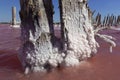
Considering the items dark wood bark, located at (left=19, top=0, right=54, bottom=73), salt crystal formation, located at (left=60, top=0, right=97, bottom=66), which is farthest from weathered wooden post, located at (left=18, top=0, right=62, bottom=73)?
salt crystal formation, located at (left=60, top=0, right=97, bottom=66)

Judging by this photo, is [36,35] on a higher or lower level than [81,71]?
higher

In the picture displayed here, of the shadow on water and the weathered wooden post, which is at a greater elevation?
the weathered wooden post

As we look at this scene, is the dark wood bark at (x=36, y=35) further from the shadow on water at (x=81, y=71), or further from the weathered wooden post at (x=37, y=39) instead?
the shadow on water at (x=81, y=71)

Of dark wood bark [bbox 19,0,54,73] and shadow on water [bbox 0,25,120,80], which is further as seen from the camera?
dark wood bark [bbox 19,0,54,73]

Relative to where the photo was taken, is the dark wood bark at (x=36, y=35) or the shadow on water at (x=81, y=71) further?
the dark wood bark at (x=36, y=35)

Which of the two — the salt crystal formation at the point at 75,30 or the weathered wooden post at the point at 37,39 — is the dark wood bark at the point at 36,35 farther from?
the salt crystal formation at the point at 75,30

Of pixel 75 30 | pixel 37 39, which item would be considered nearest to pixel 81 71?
pixel 75 30

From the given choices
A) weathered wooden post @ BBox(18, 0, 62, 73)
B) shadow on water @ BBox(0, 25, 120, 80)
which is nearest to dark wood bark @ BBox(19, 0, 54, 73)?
weathered wooden post @ BBox(18, 0, 62, 73)

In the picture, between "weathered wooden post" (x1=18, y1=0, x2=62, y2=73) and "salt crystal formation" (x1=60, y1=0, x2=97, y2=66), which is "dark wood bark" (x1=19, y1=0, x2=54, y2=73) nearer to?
Result: "weathered wooden post" (x1=18, y1=0, x2=62, y2=73)

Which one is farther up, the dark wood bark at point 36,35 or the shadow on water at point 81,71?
the dark wood bark at point 36,35

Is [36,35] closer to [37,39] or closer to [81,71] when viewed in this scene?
[37,39]

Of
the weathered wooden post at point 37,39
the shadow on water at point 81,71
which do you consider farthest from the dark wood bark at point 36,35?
the shadow on water at point 81,71

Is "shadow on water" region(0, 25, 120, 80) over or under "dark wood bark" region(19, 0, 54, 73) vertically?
under

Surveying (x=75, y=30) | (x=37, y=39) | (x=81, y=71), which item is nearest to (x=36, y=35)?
(x=37, y=39)
